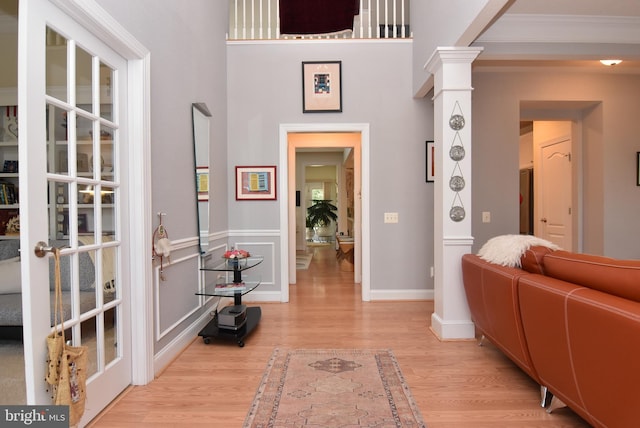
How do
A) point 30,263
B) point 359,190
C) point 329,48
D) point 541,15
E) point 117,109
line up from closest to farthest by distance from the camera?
point 30,263
point 117,109
point 541,15
point 329,48
point 359,190

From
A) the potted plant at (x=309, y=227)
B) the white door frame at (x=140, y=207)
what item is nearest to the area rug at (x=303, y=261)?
the potted plant at (x=309, y=227)

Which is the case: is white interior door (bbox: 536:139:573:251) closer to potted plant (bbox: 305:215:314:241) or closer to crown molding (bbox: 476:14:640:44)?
crown molding (bbox: 476:14:640:44)

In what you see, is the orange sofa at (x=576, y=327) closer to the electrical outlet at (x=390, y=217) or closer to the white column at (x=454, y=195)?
the white column at (x=454, y=195)

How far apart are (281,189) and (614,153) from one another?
13.6 feet

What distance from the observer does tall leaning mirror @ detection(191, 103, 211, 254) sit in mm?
2945

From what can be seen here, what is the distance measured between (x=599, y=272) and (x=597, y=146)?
12.2 feet

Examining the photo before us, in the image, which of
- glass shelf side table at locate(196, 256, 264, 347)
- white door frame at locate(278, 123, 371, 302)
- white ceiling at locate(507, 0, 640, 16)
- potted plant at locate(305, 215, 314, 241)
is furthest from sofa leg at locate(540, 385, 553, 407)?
potted plant at locate(305, 215, 314, 241)

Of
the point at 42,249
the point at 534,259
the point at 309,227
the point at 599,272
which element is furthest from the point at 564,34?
the point at 309,227

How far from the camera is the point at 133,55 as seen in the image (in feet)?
6.63

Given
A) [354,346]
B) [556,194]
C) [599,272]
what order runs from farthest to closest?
1. [556,194]
2. [354,346]
3. [599,272]

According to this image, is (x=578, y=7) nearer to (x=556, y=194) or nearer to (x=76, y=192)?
(x=556, y=194)

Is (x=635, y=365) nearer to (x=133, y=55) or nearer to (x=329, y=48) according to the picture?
(x=133, y=55)

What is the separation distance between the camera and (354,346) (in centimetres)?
271

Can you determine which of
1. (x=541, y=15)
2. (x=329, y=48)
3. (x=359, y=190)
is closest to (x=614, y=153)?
(x=541, y=15)
